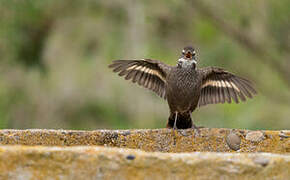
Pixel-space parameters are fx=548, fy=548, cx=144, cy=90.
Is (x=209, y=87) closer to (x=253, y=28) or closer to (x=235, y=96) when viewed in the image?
(x=235, y=96)

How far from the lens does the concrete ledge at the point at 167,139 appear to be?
3797 millimetres

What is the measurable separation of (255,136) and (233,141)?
0.16 metres

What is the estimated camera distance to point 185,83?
543cm

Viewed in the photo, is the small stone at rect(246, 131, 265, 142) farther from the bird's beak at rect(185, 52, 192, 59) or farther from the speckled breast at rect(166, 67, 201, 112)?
the bird's beak at rect(185, 52, 192, 59)

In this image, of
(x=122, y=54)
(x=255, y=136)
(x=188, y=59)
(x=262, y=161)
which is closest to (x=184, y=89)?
(x=188, y=59)

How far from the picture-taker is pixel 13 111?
36.3 feet

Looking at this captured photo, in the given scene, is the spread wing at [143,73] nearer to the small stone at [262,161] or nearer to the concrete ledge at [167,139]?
the concrete ledge at [167,139]

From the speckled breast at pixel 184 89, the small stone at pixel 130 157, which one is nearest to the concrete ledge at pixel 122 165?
the small stone at pixel 130 157

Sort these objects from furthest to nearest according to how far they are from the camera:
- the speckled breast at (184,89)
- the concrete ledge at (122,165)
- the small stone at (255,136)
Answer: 1. the speckled breast at (184,89)
2. the small stone at (255,136)
3. the concrete ledge at (122,165)

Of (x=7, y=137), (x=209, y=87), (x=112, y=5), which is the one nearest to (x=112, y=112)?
(x=112, y=5)

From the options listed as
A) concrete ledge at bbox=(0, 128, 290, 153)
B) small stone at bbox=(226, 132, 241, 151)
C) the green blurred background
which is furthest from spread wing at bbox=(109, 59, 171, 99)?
the green blurred background

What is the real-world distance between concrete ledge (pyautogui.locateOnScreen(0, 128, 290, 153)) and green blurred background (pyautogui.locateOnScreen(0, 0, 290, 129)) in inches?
219

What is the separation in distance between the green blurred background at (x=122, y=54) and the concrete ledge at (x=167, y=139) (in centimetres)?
557

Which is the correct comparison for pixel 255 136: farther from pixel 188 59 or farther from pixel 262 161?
pixel 188 59
